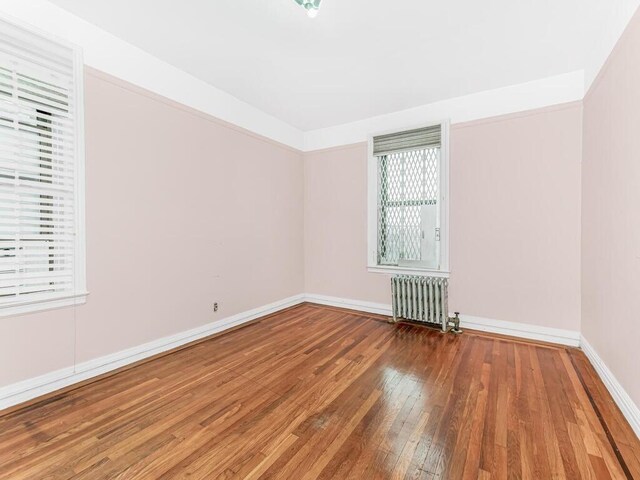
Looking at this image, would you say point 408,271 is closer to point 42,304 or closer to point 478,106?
point 478,106

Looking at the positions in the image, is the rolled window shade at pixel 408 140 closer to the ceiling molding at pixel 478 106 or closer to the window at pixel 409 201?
the window at pixel 409 201

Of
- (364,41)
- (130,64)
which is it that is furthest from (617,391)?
(130,64)

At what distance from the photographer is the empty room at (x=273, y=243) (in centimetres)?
173

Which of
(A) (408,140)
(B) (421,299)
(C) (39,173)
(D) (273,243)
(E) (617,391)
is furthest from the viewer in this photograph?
(D) (273,243)

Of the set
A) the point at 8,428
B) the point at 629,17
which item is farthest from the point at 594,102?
the point at 8,428

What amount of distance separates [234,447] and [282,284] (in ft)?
9.38

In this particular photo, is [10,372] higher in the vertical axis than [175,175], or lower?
lower

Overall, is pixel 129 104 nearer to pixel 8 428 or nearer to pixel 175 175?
pixel 175 175

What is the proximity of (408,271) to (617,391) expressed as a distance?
218cm

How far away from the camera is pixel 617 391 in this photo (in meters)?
2.01

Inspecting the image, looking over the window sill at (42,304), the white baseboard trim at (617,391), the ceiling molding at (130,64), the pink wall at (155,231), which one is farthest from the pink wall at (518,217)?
the window sill at (42,304)

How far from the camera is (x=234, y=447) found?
162cm

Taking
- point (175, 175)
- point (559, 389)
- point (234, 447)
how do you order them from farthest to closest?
point (175, 175) → point (559, 389) → point (234, 447)

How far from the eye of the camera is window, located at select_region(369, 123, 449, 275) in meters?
3.70
